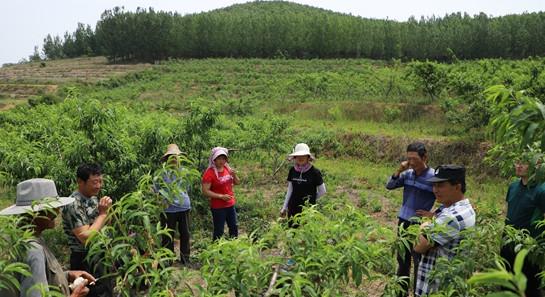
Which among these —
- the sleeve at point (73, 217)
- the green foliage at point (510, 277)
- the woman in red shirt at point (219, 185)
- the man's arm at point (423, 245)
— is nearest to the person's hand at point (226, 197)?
the woman in red shirt at point (219, 185)

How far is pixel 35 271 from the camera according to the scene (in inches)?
101

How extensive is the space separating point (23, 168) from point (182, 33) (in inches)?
2378

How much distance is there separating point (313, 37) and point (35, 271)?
202 feet

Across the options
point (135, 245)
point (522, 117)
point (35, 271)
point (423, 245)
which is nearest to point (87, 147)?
point (35, 271)

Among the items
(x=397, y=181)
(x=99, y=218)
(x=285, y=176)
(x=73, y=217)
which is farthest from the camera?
(x=285, y=176)

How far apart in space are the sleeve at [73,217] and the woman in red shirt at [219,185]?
2278 millimetres

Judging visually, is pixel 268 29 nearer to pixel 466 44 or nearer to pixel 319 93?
pixel 466 44

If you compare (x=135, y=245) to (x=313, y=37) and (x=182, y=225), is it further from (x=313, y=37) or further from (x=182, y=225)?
(x=313, y=37)

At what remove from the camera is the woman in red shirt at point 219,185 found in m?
5.95

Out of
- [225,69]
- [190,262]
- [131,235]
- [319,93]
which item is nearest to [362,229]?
[131,235]

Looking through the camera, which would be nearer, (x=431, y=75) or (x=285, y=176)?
(x=285, y=176)

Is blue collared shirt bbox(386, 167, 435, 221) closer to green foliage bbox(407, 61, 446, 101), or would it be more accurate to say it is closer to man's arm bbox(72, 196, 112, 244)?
man's arm bbox(72, 196, 112, 244)

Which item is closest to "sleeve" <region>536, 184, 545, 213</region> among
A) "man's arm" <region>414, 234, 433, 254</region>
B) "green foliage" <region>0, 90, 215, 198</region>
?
"man's arm" <region>414, 234, 433, 254</region>

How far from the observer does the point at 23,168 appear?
636 cm
